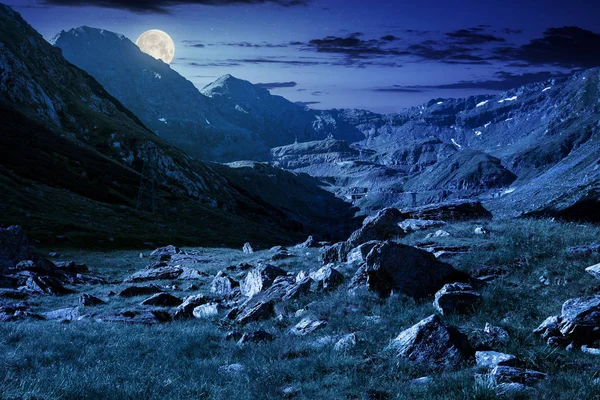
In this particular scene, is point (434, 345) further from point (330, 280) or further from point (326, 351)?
point (330, 280)

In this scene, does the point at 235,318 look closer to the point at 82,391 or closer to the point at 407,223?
the point at 82,391

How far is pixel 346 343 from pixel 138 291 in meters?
20.4

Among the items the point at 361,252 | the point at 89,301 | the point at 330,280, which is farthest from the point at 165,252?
the point at 330,280

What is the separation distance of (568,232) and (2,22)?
214 m

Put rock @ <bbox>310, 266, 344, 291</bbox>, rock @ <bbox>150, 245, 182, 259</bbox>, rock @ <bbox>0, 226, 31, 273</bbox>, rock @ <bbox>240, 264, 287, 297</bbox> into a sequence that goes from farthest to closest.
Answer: rock @ <bbox>150, 245, 182, 259</bbox> < rock @ <bbox>0, 226, 31, 273</bbox> < rock @ <bbox>240, 264, 287, 297</bbox> < rock @ <bbox>310, 266, 344, 291</bbox>

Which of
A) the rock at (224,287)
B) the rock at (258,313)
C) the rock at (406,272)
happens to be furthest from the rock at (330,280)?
the rock at (224,287)

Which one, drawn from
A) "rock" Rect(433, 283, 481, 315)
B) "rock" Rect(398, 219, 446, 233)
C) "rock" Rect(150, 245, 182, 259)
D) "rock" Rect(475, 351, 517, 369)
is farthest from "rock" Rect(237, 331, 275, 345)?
"rock" Rect(150, 245, 182, 259)

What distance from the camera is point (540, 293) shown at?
46.2ft

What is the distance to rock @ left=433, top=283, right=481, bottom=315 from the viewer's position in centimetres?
1376

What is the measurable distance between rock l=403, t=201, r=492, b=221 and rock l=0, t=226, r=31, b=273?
32.0 metres

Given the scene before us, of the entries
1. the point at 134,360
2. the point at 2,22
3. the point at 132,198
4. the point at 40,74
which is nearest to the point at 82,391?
the point at 134,360

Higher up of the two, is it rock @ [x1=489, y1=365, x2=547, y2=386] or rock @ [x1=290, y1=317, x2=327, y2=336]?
rock @ [x1=489, y1=365, x2=547, y2=386]

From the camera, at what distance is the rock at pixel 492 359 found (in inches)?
375

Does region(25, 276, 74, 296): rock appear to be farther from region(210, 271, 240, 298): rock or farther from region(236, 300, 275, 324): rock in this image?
region(236, 300, 275, 324): rock
